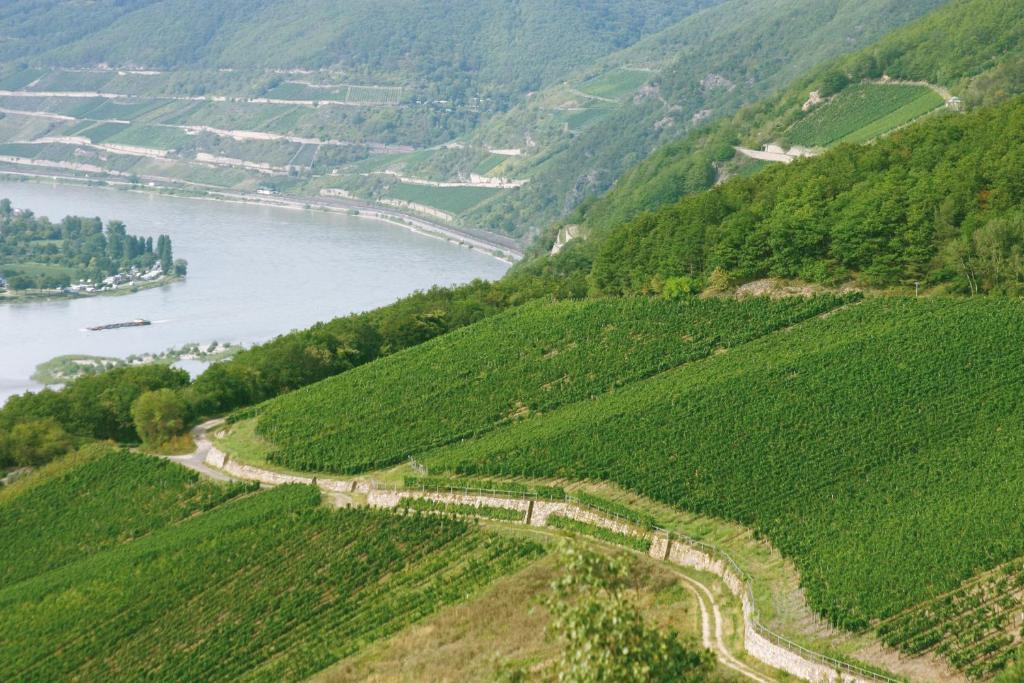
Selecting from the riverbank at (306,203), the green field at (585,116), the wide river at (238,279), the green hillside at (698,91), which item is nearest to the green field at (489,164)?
the green hillside at (698,91)

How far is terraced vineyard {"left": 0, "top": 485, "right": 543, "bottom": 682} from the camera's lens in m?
37.3

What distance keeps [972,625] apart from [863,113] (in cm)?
6407

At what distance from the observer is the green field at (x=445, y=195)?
164 m

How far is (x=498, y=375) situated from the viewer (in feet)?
179

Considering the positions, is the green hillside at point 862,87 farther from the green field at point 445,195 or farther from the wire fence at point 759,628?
the green field at point 445,195

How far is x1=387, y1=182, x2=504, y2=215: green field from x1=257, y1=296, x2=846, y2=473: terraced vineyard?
10433 cm

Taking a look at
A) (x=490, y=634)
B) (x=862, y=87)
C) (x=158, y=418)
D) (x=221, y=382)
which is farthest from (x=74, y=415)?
(x=862, y=87)

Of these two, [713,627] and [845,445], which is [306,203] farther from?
[713,627]

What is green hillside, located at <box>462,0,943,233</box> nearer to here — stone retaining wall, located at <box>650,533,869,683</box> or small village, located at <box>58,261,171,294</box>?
small village, located at <box>58,261,171,294</box>

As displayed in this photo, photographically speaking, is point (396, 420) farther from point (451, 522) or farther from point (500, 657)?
point (500, 657)

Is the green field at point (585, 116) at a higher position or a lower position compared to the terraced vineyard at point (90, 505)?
higher

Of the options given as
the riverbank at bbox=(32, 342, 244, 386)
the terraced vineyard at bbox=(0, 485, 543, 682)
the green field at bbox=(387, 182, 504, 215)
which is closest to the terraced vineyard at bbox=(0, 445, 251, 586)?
the terraced vineyard at bbox=(0, 485, 543, 682)

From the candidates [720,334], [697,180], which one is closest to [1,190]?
[697,180]

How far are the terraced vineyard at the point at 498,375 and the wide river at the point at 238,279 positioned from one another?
134ft
